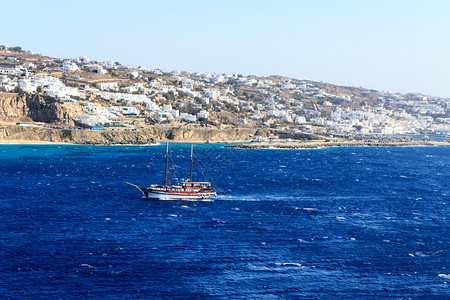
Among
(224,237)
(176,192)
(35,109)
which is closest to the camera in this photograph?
(224,237)

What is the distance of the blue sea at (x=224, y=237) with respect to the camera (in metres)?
41.6

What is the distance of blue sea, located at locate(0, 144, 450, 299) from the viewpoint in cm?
4162

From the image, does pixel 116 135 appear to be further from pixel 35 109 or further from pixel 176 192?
pixel 176 192

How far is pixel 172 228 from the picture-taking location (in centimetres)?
5831

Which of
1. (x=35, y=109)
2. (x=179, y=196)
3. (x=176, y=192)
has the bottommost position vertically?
(x=179, y=196)

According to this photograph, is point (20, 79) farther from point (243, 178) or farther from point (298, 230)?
point (298, 230)

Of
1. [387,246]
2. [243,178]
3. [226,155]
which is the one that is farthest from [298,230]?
[226,155]

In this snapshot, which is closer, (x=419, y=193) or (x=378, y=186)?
(x=419, y=193)

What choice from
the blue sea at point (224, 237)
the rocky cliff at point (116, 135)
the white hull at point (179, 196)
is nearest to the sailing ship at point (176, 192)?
the white hull at point (179, 196)

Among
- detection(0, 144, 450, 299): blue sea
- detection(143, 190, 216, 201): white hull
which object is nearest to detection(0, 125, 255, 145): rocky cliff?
detection(0, 144, 450, 299): blue sea

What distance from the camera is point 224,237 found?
55.1 m

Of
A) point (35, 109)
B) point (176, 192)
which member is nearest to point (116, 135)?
point (35, 109)

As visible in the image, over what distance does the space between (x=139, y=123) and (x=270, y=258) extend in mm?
140520

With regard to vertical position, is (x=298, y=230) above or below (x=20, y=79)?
below
